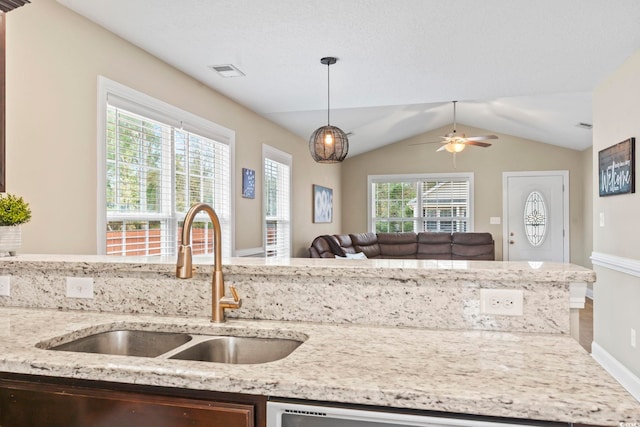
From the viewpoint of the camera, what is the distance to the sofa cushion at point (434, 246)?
7789mm

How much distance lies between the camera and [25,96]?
2.36m

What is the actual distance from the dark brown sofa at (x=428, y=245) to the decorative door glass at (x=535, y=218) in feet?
2.66

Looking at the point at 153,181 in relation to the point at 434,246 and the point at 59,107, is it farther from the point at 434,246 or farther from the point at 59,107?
the point at 434,246

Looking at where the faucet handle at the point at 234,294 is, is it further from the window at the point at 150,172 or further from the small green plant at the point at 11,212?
the window at the point at 150,172

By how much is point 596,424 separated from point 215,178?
3.75m

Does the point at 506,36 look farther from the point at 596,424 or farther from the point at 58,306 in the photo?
the point at 58,306

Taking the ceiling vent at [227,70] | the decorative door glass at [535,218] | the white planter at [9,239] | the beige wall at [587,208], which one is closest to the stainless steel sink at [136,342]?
the white planter at [9,239]

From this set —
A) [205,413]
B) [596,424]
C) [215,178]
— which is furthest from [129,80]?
[596,424]

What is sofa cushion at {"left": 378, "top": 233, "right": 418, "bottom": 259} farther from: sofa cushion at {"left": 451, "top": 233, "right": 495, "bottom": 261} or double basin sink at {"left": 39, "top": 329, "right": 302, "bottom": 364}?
double basin sink at {"left": 39, "top": 329, "right": 302, "bottom": 364}

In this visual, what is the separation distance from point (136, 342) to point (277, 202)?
4242mm

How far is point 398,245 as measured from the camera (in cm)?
789

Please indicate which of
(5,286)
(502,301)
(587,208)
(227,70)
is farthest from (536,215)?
(5,286)

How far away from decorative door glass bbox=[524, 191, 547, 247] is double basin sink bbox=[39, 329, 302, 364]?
7.51 meters

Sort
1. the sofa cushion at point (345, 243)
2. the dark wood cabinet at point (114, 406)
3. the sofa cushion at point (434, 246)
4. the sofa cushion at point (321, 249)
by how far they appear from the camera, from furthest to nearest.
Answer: the sofa cushion at point (434, 246) < the sofa cushion at point (345, 243) < the sofa cushion at point (321, 249) < the dark wood cabinet at point (114, 406)
